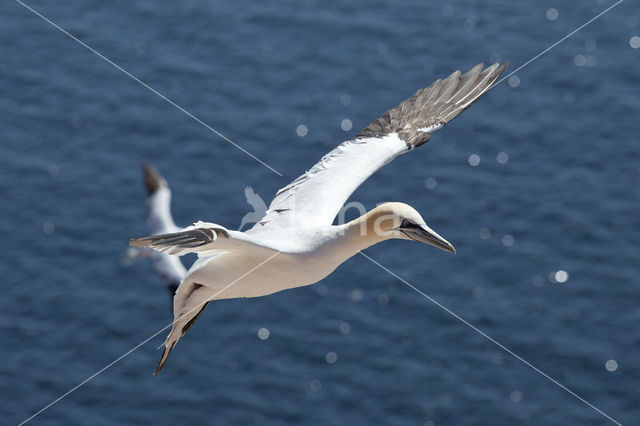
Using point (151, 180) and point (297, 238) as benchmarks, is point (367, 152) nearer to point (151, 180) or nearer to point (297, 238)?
point (297, 238)

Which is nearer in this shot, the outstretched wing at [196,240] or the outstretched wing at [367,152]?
the outstretched wing at [196,240]

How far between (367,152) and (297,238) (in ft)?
14.7

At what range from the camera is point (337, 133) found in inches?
2160

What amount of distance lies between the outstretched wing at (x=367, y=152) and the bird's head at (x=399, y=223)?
1648 millimetres

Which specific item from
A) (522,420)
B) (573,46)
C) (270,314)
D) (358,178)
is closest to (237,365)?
(270,314)

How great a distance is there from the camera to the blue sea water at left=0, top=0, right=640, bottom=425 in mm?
48844

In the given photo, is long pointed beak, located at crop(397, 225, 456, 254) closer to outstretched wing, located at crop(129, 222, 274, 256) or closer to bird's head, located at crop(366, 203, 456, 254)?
bird's head, located at crop(366, 203, 456, 254)

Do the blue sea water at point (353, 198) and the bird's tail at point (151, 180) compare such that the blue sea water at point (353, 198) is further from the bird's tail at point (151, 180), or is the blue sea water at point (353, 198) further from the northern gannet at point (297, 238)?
the northern gannet at point (297, 238)

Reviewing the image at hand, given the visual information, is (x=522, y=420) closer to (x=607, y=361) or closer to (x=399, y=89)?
(x=607, y=361)

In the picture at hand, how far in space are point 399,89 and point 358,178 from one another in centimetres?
3387

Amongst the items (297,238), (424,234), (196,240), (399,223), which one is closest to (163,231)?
(297,238)

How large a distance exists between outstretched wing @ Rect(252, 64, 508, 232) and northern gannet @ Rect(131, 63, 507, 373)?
24mm

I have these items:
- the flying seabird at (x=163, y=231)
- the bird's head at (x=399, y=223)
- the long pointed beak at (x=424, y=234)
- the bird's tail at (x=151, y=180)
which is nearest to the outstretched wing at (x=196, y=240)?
the bird's head at (x=399, y=223)

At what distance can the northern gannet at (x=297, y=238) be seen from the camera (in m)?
18.6
